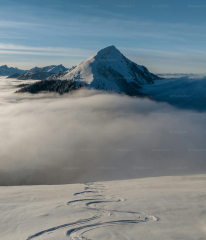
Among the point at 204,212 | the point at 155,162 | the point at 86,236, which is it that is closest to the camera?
the point at 86,236

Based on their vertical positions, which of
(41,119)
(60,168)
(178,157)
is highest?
(41,119)

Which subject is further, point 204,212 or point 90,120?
point 90,120

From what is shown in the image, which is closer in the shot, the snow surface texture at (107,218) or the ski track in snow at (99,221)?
the snow surface texture at (107,218)

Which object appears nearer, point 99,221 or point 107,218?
point 99,221

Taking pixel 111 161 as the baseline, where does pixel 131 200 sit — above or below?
above

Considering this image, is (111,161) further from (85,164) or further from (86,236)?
(86,236)

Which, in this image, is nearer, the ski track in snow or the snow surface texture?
the snow surface texture

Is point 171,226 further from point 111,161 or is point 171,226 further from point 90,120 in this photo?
point 90,120

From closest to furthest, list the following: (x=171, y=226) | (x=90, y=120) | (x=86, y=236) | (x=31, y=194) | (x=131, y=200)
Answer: (x=86, y=236), (x=171, y=226), (x=131, y=200), (x=31, y=194), (x=90, y=120)

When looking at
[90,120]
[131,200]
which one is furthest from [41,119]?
[131,200]
